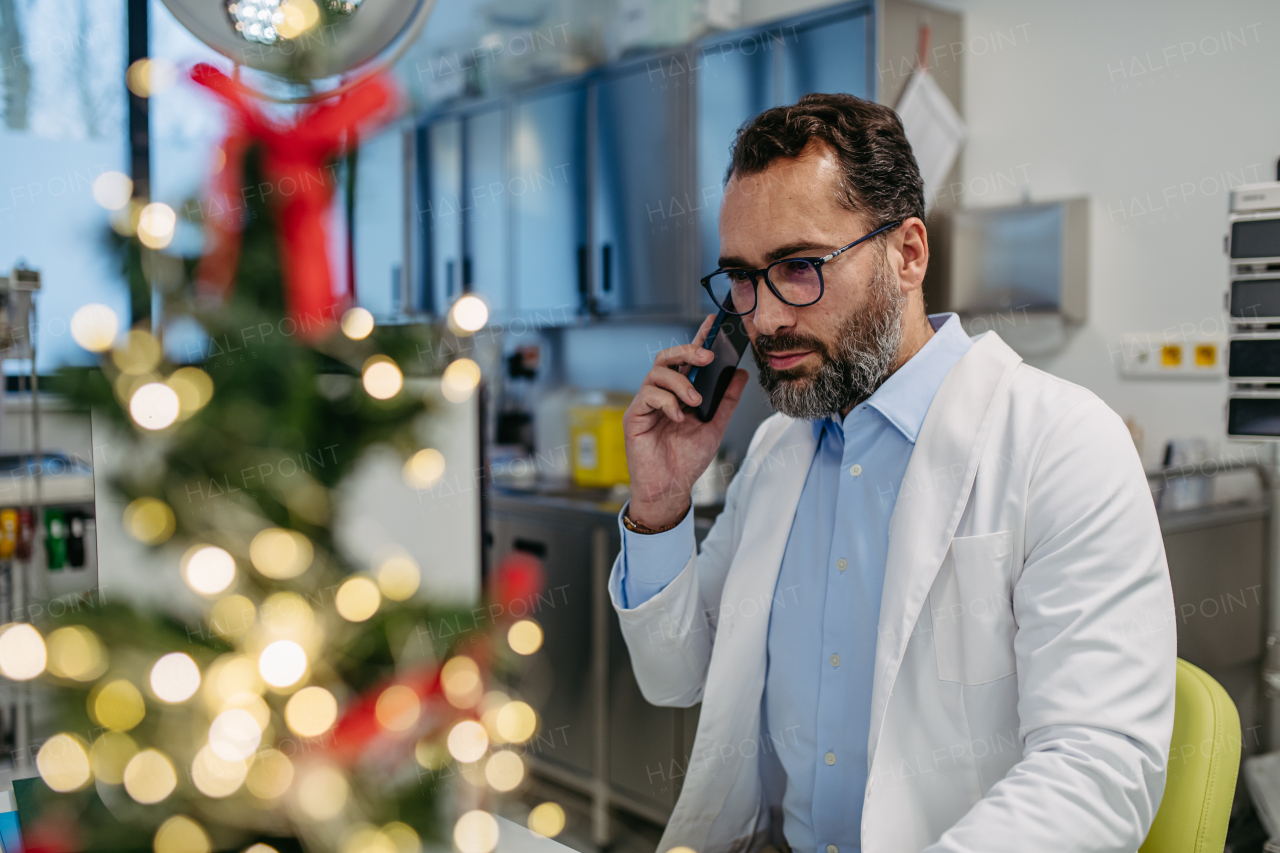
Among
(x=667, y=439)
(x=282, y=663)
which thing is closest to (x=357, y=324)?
(x=282, y=663)

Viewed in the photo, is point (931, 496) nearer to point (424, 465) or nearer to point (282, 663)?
point (424, 465)

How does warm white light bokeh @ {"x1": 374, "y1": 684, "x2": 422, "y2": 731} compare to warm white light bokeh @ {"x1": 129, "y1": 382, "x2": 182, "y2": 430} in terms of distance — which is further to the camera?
warm white light bokeh @ {"x1": 374, "y1": 684, "x2": 422, "y2": 731}

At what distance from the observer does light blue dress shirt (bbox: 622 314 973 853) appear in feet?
4.00

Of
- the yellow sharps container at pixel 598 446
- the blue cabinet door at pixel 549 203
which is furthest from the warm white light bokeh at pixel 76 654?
the blue cabinet door at pixel 549 203

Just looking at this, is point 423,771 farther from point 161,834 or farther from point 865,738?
point 865,738

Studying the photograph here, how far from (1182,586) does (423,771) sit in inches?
76.5

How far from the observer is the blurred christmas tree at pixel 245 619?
613 mm

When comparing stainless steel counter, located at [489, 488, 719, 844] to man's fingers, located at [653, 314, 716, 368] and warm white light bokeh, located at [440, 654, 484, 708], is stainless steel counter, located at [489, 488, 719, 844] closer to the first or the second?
man's fingers, located at [653, 314, 716, 368]

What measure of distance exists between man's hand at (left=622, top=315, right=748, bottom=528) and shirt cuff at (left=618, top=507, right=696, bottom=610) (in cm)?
2

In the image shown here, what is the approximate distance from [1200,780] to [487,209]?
3389 millimetres

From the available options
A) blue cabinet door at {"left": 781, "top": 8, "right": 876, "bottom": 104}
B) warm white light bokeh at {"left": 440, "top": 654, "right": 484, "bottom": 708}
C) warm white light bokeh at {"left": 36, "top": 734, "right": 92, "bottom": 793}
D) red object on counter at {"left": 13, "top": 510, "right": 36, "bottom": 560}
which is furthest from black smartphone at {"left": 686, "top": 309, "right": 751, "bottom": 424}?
red object on counter at {"left": 13, "top": 510, "right": 36, "bottom": 560}

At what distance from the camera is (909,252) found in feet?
4.23

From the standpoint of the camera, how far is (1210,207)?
7.66 feet

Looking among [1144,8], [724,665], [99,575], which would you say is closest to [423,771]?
[99,575]
